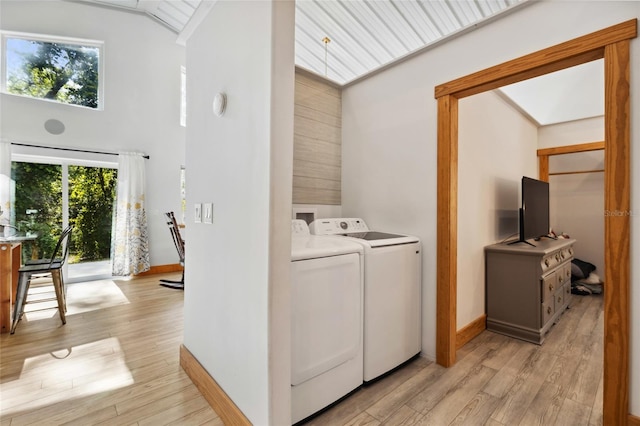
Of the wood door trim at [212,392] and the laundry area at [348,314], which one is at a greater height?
the laundry area at [348,314]

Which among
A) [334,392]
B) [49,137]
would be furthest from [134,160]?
A: [334,392]

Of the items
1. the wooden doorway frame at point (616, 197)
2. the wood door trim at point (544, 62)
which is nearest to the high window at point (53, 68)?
the wood door trim at point (544, 62)

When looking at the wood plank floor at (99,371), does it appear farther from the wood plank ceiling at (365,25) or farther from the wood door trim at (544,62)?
the wood plank ceiling at (365,25)

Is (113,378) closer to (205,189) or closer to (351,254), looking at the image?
(205,189)

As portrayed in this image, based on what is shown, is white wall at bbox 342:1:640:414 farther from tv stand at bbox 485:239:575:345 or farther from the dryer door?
tv stand at bbox 485:239:575:345

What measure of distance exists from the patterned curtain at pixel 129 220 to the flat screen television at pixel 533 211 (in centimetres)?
524

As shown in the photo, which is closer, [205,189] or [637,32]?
[637,32]

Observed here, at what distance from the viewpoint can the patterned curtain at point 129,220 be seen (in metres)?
4.56

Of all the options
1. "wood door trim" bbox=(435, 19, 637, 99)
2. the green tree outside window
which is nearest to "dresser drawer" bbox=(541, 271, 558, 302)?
"wood door trim" bbox=(435, 19, 637, 99)

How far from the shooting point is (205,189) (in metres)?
1.77

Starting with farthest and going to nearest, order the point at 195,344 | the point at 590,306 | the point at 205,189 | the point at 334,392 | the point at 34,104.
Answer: the point at 34,104 → the point at 590,306 → the point at 195,344 → the point at 205,189 → the point at 334,392

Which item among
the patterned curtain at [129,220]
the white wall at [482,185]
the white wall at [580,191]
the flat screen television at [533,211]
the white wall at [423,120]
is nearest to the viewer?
the white wall at [423,120]

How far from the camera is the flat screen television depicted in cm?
296

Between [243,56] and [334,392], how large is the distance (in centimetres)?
184
